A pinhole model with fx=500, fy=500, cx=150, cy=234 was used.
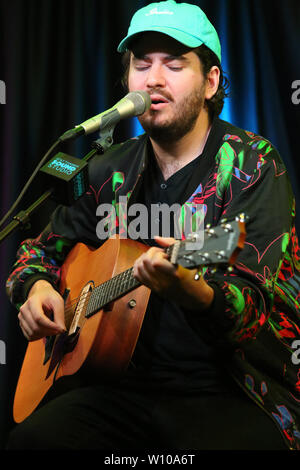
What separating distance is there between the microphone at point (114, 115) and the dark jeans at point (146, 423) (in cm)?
78

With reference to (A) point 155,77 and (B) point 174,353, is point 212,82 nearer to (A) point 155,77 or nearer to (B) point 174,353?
(A) point 155,77

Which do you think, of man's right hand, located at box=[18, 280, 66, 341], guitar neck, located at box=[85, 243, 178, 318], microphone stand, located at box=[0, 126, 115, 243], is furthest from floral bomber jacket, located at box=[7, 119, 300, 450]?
microphone stand, located at box=[0, 126, 115, 243]

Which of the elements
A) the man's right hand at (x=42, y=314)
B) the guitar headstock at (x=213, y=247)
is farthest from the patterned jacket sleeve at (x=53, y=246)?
the guitar headstock at (x=213, y=247)

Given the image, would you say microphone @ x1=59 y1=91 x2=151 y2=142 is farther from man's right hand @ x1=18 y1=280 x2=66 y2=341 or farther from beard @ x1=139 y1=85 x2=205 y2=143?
A: man's right hand @ x1=18 y1=280 x2=66 y2=341

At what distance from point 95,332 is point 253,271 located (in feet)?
Answer: 1.66

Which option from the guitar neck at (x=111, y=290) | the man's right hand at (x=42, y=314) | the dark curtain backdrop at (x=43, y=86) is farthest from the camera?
the dark curtain backdrop at (x=43, y=86)

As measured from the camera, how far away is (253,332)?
134 cm

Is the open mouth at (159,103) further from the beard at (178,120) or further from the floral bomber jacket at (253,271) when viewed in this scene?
the floral bomber jacket at (253,271)

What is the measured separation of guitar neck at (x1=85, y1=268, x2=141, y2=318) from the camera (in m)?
1.42

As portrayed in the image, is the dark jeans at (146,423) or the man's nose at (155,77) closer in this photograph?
the dark jeans at (146,423)

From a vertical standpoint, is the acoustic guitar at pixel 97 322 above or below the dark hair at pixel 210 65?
below

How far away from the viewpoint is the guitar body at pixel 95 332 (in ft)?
4.95

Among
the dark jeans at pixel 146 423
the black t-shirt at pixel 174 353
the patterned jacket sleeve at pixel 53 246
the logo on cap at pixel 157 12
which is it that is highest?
the logo on cap at pixel 157 12

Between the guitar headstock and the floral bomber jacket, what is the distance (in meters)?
0.18
